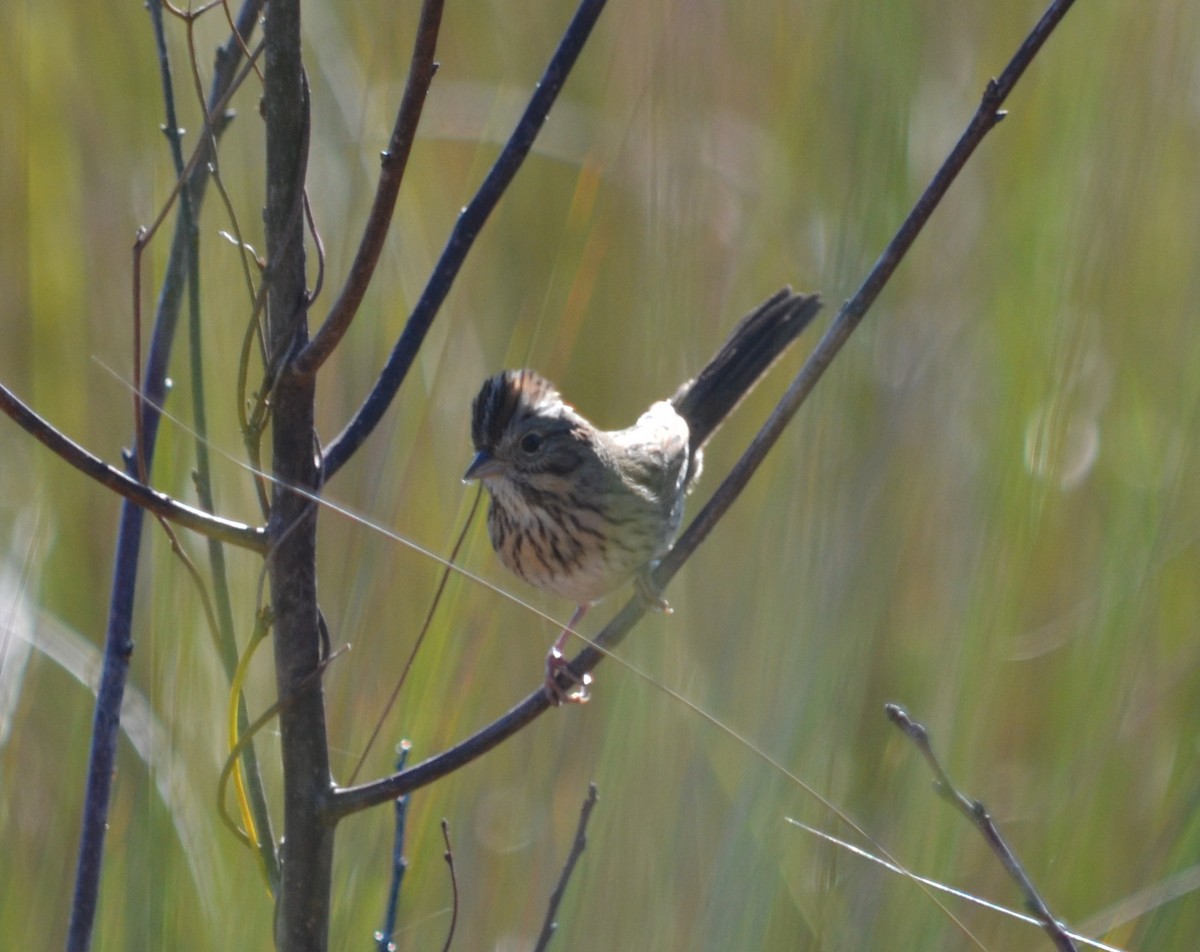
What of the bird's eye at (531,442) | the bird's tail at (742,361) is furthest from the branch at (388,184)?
the bird's tail at (742,361)

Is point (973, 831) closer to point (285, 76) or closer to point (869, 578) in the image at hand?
point (869, 578)

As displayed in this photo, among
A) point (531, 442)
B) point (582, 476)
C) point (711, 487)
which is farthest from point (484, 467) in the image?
point (711, 487)

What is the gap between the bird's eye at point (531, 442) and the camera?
3.14m

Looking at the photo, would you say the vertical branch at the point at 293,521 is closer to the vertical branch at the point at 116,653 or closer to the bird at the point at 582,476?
the vertical branch at the point at 116,653

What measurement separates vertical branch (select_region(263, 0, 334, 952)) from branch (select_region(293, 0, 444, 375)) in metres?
0.05

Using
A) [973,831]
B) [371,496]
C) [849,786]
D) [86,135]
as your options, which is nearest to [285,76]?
[371,496]

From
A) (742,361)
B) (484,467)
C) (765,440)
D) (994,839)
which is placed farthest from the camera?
(742,361)

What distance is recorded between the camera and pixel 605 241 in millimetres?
3217

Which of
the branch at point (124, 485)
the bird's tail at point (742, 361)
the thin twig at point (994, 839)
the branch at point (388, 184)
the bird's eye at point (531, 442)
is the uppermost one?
the bird's tail at point (742, 361)

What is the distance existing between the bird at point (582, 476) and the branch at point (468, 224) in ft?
4.16

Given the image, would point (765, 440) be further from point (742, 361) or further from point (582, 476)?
point (742, 361)

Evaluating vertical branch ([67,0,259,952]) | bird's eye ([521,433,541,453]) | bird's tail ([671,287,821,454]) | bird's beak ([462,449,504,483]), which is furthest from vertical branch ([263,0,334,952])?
bird's tail ([671,287,821,454])

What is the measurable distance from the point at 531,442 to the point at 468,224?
157 cm

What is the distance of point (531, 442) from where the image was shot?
3168 mm
